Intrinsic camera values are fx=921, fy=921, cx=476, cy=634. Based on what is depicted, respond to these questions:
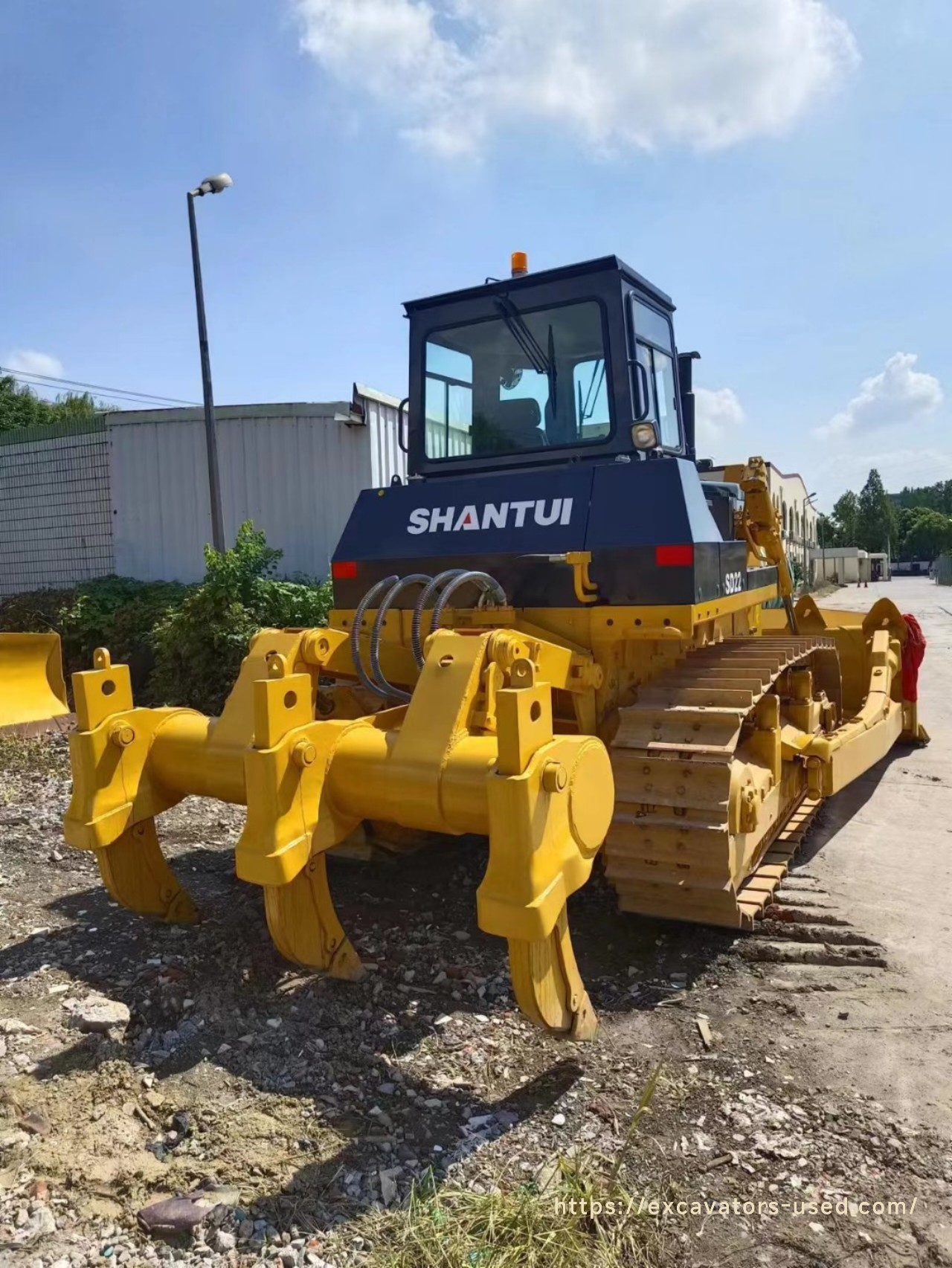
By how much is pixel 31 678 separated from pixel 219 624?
68.9 inches

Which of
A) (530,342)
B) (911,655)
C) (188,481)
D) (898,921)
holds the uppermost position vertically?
(188,481)

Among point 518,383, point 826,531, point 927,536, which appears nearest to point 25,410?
point 518,383

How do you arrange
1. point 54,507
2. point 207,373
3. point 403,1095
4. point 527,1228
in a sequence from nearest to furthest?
point 527,1228
point 403,1095
point 207,373
point 54,507

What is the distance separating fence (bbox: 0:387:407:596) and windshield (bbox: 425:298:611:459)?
18.9ft

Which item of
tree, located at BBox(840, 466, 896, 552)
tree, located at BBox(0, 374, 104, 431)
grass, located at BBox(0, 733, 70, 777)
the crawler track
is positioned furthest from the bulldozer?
tree, located at BBox(840, 466, 896, 552)

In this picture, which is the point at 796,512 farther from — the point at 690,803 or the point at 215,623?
the point at 690,803

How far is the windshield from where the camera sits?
14.6 ft

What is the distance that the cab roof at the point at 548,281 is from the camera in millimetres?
4305

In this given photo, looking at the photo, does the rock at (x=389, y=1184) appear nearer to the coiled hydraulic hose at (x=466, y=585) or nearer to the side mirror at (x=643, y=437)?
the coiled hydraulic hose at (x=466, y=585)

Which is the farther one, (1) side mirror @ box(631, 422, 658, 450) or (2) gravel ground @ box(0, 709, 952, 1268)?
(1) side mirror @ box(631, 422, 658, 450)

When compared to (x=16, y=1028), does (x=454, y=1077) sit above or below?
below

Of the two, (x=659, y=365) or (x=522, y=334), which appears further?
(x=659, y=365)

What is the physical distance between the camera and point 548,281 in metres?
4.46

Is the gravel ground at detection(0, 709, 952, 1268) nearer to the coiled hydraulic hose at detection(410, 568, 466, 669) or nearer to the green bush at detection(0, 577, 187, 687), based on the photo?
the coiled hydraulic hose at detection(410, 568, 466, 669)
